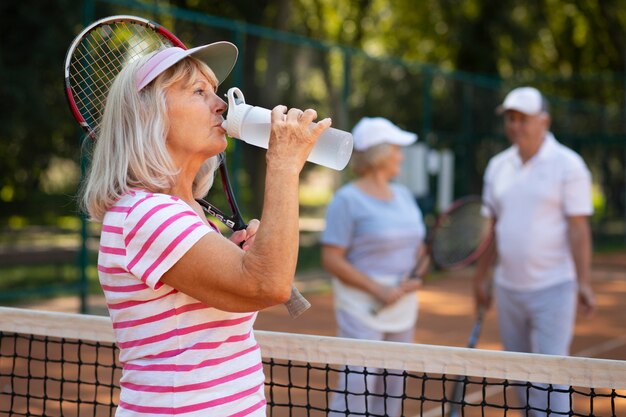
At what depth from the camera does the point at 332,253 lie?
4.71 m

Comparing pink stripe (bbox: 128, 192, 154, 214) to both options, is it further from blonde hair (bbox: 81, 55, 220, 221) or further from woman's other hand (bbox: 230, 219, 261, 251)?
woman's other hand (bbox: 230, 219, 261, 251)

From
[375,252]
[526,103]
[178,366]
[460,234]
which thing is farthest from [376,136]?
[178,366]

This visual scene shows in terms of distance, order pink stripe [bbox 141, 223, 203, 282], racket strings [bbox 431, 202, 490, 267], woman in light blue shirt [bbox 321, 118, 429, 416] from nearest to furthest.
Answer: pink stripe [bbox 141, 223, 203, 282], woman in light blue shirt [bbox 321, 118, 429, 416], racket strings [bbox 431, 202, 490, 267]

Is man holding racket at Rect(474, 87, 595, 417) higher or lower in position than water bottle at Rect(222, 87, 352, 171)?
lower

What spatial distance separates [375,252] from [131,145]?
2759 millimetres

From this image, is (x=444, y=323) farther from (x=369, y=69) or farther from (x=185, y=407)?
(x=185, y=407)

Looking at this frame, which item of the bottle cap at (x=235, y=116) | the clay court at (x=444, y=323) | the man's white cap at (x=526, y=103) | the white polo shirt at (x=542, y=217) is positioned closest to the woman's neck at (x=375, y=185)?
the white polo shirt at (x=542, y=217)

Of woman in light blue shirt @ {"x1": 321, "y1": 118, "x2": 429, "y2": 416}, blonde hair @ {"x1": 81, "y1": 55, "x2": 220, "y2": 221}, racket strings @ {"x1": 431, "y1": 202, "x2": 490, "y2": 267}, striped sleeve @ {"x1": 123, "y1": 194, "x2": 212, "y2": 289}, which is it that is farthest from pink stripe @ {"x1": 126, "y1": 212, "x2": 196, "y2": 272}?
racket strings @ {"x1": 431, "y1": 202, "x2": 490, "y2": 267}

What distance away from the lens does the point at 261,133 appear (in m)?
2.20

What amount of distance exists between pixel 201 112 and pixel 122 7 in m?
7.76

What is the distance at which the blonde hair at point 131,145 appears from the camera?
2092mm

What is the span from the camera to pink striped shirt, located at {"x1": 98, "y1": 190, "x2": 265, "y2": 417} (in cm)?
200

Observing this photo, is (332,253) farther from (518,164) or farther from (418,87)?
(418,87)

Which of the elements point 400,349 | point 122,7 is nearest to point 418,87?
point 122,7
